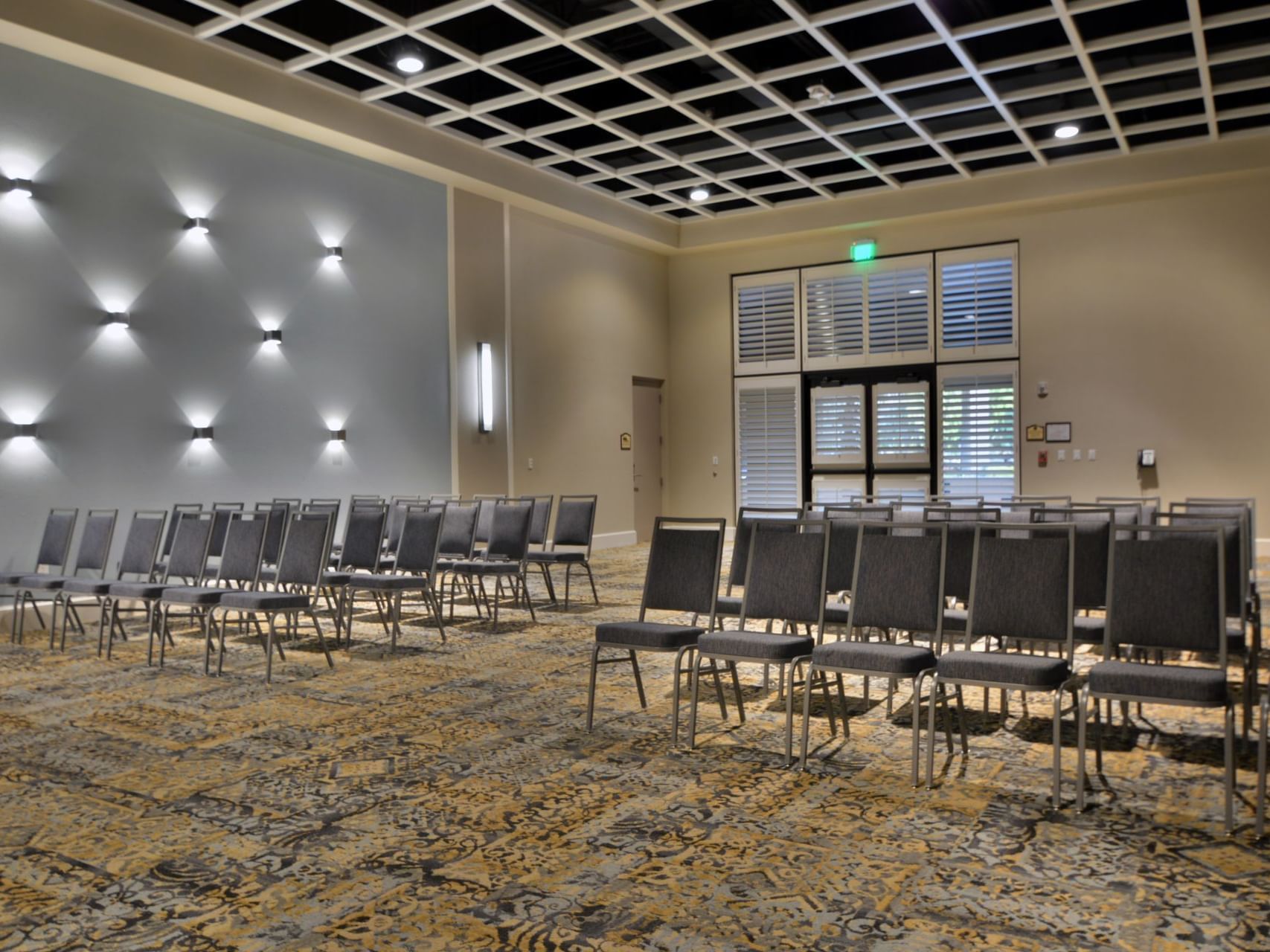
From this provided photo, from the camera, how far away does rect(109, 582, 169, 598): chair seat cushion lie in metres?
6.86

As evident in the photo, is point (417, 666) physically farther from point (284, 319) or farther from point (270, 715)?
point (284, 319)

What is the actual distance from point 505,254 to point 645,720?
9.54 m

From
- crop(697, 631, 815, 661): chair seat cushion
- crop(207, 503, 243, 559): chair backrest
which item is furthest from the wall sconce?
crop(697, 631, 815, 661): chair seat cushion

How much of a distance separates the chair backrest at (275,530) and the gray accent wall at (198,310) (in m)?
1.61

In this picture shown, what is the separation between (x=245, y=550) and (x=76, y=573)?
6.42ft

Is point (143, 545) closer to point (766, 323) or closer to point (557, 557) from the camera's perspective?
point (557, 557)

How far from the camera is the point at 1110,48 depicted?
9352 mm

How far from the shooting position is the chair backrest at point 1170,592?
379 cm

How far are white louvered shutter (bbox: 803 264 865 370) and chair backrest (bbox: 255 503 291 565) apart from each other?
885 cm

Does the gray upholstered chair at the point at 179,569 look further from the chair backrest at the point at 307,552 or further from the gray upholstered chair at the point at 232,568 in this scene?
the chair backrest at the point at 307,552

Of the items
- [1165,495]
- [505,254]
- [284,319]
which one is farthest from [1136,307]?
[284,319]

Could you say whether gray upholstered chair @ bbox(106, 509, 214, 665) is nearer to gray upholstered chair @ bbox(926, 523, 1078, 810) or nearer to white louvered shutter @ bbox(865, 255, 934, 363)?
gray upholstered chair @ bbox(926, 523, 1078, 810)

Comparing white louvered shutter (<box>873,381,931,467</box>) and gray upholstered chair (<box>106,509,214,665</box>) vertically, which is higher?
white louvered shutter (<box>873,381,931,467</box>)

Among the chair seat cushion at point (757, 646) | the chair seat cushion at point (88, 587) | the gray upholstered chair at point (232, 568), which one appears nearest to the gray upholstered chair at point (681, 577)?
the chair seat cushion at point (757, 646)
